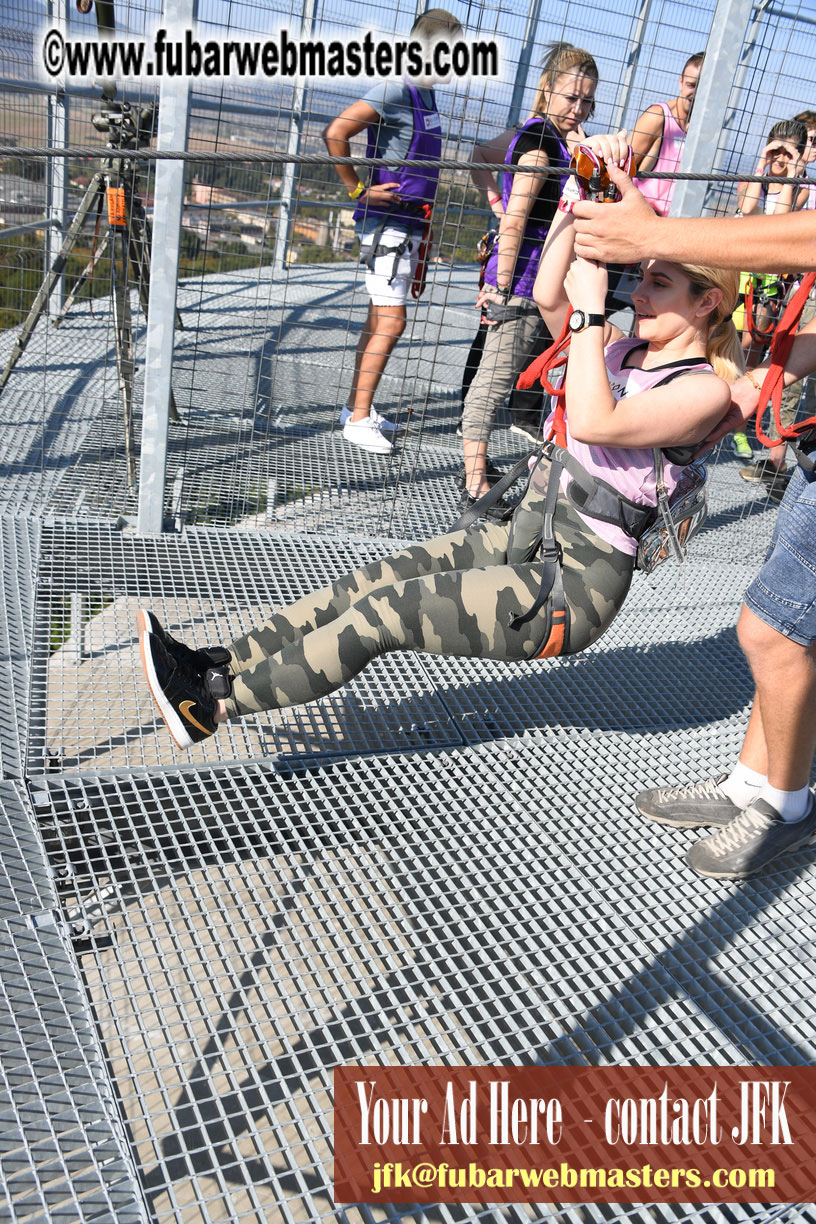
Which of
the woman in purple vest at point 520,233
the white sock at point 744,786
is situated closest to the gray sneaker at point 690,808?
the white sock at point 744,786

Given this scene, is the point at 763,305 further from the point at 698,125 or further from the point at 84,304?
the point at 84,304

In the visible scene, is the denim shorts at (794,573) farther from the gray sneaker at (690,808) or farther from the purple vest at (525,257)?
the purple vest at (525,257)

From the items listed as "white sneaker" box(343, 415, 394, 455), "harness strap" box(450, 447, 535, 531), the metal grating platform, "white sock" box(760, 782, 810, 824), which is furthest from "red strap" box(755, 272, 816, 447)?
"white sneaker" box(343, 415, 394, 455)

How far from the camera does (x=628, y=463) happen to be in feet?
6.39

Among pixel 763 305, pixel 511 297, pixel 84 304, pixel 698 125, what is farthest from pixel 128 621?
pixel 763 305

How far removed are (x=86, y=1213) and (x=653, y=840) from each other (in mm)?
1423

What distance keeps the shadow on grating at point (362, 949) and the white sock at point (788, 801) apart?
0.17 metres

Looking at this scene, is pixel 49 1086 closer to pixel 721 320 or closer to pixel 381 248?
pixel 721 320

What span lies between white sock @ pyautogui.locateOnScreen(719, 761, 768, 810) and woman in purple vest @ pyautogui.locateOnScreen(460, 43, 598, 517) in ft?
5.78

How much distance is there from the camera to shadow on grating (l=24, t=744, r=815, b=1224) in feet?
4.90

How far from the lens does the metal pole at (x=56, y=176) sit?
4.47 m

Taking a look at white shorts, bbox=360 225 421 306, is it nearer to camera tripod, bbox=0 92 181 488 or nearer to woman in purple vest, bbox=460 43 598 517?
woman in purple vest, bbox=460 43 598 517

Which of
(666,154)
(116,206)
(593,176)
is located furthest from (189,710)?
(666,154)

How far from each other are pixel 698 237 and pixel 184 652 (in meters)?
1.32
